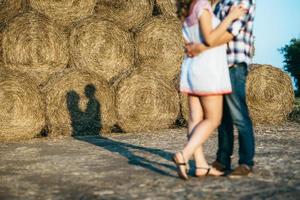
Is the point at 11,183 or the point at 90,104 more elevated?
the point at 90,104

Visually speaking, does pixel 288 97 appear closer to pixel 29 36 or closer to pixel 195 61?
pixel 29 36

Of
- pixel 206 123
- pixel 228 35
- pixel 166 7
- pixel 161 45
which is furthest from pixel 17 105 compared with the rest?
pixel 228 35

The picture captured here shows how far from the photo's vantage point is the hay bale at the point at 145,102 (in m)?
8.53

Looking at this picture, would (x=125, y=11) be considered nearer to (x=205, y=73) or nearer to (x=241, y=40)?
(x=241, y=40)

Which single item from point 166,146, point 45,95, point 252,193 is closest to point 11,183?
point 252,193

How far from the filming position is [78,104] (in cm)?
837

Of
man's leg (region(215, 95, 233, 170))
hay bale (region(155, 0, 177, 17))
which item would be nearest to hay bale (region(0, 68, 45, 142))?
hay bale (region(155, 0, 177, 17))

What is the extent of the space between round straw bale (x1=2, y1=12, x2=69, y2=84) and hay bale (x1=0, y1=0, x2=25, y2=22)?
0.35 metres

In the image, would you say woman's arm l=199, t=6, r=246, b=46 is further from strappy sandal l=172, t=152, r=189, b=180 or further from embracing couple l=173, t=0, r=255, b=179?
strappy sandal l=172, t=152, r=189, b=180

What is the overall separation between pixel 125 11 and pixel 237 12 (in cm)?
526

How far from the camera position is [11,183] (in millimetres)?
4309

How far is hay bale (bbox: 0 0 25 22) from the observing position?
8.34 meters

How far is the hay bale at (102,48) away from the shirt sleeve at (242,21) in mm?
4642

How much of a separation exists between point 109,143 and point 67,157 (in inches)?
57.2
